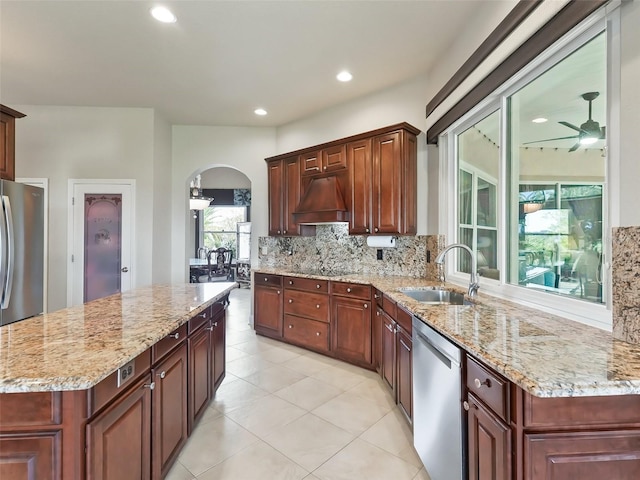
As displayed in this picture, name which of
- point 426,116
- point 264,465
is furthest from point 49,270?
point 426,116

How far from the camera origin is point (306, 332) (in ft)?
12.2

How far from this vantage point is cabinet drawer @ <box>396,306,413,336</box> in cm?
212

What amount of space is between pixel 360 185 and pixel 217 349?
2213 mm

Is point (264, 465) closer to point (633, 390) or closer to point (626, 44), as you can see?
point (633, 390)

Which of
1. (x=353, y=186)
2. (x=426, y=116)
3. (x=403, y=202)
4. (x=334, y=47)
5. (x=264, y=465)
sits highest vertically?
(x=334, y=47)

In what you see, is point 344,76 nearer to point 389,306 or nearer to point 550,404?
point 389,306

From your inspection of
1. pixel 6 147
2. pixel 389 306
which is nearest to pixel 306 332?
pixel 389 306

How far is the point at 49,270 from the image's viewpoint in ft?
13.1

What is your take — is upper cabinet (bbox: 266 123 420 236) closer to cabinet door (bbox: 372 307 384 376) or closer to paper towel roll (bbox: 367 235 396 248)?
paper towel roll (bbox: 367 235 396 248)

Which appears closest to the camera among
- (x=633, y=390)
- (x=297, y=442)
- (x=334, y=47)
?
(x=633, y=390)

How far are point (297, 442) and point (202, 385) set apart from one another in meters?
0.77

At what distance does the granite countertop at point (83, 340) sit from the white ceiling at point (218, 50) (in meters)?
2.18

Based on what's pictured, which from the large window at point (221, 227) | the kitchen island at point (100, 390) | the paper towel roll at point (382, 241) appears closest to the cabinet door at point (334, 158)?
the paper towel roll at point (382, 241)

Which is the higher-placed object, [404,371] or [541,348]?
[541,348]
